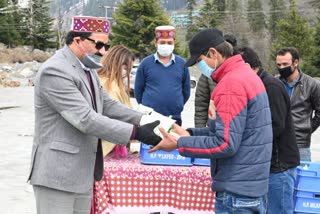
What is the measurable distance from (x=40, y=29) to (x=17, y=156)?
5796 cm

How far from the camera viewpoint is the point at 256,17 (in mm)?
65312

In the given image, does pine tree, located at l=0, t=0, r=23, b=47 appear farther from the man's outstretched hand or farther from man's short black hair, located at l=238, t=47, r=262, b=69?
the man's outstretched hand

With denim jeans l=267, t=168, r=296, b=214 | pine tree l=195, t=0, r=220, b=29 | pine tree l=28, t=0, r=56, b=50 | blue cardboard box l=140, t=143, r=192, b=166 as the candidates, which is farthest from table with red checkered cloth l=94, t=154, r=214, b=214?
pine tree l=28, t=0, r=56, b=50

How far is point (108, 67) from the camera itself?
4758 mm

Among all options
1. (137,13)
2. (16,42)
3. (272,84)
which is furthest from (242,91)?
(16,42)

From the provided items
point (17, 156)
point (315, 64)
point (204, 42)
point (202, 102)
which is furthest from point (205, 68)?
point (315, 64)

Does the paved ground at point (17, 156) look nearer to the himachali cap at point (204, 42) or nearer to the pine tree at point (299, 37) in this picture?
the himachali cap at point (204, 42)

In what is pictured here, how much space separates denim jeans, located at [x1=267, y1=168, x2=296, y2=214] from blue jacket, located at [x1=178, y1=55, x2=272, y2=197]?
83 cm

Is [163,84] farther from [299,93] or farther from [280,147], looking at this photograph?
[280,147]

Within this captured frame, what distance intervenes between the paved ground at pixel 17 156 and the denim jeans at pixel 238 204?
3283 millimetres

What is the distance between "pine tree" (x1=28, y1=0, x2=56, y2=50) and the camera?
6419cm

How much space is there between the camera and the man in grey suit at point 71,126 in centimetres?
291

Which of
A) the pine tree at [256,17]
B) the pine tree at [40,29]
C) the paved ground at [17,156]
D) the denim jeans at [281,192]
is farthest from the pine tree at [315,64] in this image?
the pine tree at [40,29]

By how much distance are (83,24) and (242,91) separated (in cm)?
102
